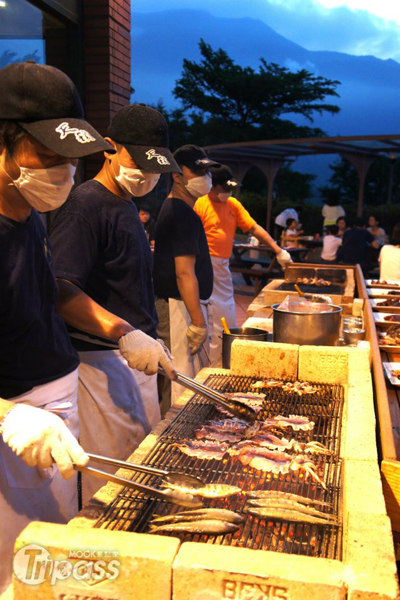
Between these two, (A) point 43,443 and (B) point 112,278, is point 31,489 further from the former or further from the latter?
(B) point 112,278

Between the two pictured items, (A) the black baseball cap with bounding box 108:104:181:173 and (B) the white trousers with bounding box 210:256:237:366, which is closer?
(A) the black baseball cap with bounding box 108:104:181:173

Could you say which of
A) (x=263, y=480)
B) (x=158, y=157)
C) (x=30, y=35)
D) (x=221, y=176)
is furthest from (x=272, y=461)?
(x=30, y=35)

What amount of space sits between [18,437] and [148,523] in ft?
1.66

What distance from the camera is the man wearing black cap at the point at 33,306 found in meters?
1.96

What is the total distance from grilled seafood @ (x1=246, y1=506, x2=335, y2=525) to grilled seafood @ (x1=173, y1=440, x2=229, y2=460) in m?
0.44

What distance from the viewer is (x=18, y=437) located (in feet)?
6.26

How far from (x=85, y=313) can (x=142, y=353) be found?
14.2 inches

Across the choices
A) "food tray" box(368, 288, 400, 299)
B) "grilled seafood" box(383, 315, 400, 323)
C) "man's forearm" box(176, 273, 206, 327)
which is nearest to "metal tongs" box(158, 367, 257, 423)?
"man's forearm" box(176, 273, 206, 327)

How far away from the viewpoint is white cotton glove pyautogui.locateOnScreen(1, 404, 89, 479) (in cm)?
189

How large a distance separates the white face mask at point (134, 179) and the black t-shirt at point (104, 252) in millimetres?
86

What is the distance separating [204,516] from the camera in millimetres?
1870

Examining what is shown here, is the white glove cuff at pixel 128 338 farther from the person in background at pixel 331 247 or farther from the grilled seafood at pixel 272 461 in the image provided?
→ the person in background at pixel 331 247

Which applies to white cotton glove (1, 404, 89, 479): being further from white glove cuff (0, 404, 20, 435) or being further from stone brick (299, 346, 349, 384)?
stone brick (299, 346, 349, 384)

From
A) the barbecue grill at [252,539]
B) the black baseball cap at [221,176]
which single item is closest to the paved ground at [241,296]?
the black baseball cap at [221,176]
